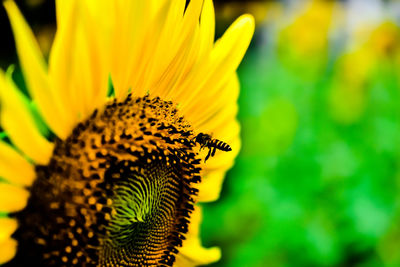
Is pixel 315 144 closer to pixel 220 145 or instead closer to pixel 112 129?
pixel 220 145

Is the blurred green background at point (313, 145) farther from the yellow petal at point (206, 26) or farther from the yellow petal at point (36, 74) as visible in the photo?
the yellow petal at point (36, 74)

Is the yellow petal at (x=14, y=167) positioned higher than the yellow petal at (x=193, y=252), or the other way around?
the yellow petal at (x=193, y=252)

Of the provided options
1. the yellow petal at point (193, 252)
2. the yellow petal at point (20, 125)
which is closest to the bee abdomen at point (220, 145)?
the yellow petal at point (193, 252)

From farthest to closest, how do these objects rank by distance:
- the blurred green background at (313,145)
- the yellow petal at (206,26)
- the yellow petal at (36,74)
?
the blurred green background at (313,145) < the yellow petal at (206,26) < the yellow petal at (36,74)

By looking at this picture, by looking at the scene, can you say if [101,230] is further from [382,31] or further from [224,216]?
[382,31]

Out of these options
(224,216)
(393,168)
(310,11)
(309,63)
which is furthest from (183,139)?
(310,11)

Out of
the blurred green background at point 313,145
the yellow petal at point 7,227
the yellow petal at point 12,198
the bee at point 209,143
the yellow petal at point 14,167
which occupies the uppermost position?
the blurred green background at point 313,145

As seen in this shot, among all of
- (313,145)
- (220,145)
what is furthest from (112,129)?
(313,145)

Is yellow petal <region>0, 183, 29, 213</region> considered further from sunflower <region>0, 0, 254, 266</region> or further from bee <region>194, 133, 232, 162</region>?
bee <region>194, 133, 232, 162</region>
